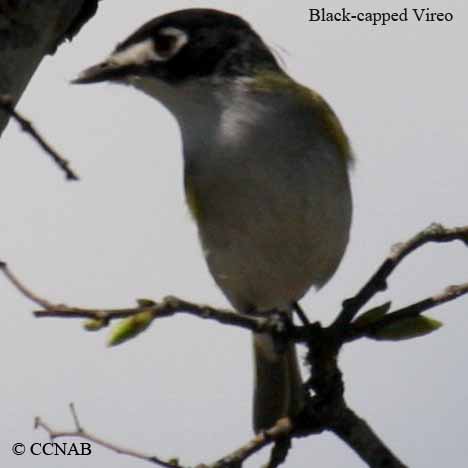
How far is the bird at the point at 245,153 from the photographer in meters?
4.91

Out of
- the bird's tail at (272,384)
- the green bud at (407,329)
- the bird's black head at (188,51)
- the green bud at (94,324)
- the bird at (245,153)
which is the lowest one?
the bird's tail at (272,384)

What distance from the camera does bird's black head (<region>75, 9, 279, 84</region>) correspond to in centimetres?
495

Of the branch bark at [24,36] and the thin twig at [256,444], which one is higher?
the branch bark at [24,36]

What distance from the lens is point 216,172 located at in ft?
16.4

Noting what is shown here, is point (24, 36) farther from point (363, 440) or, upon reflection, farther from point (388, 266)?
point (363, 440)

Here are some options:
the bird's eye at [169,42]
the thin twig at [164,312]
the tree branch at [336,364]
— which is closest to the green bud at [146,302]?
the thin twig at [164,312]

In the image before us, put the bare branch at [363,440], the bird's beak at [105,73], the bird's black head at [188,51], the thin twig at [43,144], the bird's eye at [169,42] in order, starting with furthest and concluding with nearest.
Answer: the bird's eye at [169,42]
the bird's black head at [188,51]
the bird's beak at [105,73]
the bare branch at [363,440]
the thin twig at [43,144]

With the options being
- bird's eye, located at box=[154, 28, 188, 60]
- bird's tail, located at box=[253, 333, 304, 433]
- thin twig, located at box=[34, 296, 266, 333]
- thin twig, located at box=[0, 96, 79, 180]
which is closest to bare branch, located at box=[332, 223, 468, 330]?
thin twig, located at box=[34, 296, 266, 333]

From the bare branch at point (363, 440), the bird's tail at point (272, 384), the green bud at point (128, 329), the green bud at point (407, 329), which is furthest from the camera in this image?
the bird's tail at point (272, 384)

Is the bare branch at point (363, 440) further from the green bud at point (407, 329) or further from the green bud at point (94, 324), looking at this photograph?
the green bud at point (94, 324)

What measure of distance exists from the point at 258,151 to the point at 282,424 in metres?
1.85

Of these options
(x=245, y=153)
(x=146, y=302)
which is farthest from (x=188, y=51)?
(x=146, y=302)

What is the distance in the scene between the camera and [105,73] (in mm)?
4859

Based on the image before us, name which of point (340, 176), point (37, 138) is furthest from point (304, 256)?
point (37, 138)
